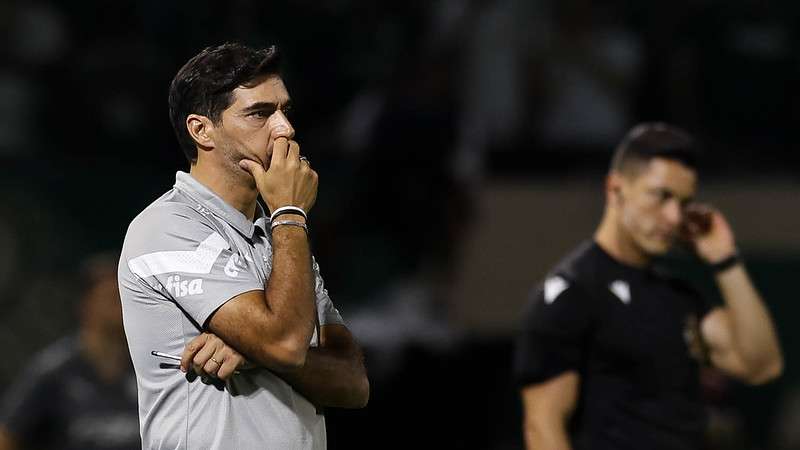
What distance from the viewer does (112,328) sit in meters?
5.78

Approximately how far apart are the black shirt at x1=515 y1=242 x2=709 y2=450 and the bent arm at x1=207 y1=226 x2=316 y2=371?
1.72 meters

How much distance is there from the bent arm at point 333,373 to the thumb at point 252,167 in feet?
1.45

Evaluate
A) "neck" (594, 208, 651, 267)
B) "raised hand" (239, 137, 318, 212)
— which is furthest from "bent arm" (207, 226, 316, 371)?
"neck" (594, 208, 651, 267)

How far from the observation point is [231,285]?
112 inches

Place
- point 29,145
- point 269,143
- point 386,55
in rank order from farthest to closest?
point 386,55 < point 29,145 < point 269,143

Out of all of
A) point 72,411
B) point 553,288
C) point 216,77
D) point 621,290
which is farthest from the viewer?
point 72,411

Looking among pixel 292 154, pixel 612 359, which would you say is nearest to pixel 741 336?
pixel 612 359

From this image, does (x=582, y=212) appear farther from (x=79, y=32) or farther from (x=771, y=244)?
(x=79, y=32)

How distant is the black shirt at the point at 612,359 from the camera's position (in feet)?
14.5

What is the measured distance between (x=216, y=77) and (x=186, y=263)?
452 mm

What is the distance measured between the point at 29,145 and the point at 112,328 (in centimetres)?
216

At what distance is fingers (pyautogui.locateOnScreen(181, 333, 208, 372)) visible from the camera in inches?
111

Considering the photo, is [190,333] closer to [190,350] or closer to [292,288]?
[190,350]

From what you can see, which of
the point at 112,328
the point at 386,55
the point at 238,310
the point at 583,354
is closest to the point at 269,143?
the point at 238,310
